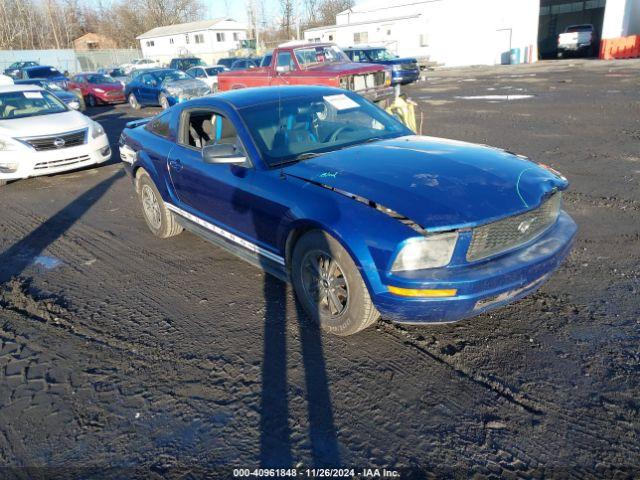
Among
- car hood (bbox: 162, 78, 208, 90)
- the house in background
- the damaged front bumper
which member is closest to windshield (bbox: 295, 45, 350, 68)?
car hood (bbox: 162, 78, 208, 90)

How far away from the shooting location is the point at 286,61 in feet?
44.9

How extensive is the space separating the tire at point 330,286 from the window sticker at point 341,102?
5.28 feet

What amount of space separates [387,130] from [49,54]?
176 ft

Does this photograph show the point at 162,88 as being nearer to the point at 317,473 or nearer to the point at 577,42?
the point at 317,473

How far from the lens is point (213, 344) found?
11.1 feet

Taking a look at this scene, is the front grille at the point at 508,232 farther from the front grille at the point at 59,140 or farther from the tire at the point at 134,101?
the tire at the point at 134,101

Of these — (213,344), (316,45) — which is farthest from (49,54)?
(213,344)

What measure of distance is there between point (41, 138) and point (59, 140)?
270mm

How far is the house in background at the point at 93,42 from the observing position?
77.6 metres

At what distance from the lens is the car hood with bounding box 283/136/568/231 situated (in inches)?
113

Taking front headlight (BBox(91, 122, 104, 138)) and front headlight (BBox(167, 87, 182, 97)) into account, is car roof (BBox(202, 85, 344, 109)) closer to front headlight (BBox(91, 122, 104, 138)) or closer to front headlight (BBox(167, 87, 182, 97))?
front headlight (BBox(91, 122, 104, 138))

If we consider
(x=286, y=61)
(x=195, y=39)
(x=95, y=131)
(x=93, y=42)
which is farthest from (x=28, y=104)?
(x=93, y=42)

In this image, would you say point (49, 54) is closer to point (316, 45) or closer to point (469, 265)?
point (316, 45)

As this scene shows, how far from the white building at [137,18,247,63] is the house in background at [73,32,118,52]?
744 inches
